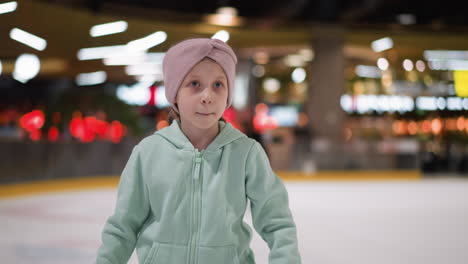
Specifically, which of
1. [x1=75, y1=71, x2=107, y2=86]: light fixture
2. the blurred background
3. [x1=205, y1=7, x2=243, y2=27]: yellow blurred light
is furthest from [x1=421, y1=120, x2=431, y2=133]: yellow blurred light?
[x1=75, y1=71, x2=107, y2=86]: light fixture

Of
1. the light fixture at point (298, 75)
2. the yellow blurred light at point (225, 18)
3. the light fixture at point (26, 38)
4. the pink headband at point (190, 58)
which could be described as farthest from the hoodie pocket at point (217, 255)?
the light fixture at point (298, 75)

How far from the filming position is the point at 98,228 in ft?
19.2

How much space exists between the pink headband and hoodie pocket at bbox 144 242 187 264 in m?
0.41

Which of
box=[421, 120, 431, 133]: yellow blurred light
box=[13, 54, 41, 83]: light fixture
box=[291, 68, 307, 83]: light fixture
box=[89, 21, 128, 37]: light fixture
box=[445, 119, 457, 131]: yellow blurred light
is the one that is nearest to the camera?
box=[89, 21, 128, 37]: light fixture

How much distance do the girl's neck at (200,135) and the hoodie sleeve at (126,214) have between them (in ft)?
0.51

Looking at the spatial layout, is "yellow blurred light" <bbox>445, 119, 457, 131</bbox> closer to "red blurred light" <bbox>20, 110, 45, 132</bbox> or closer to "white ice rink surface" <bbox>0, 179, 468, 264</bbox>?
"white ice rink surface" <bbox>0, 179, 468, 264</bbox>

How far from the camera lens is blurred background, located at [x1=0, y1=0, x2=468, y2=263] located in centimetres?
1130

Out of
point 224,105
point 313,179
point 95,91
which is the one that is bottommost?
point 313,179

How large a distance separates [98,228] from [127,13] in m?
9.42

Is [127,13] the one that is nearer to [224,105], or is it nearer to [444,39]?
[444,39]

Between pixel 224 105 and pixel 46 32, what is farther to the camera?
pixel 46 32

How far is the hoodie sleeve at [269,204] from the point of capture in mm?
1587

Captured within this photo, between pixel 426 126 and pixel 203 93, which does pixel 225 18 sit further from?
pixel 203 93

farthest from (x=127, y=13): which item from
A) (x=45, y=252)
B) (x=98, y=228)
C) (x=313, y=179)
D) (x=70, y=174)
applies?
(x=45, y=252)
